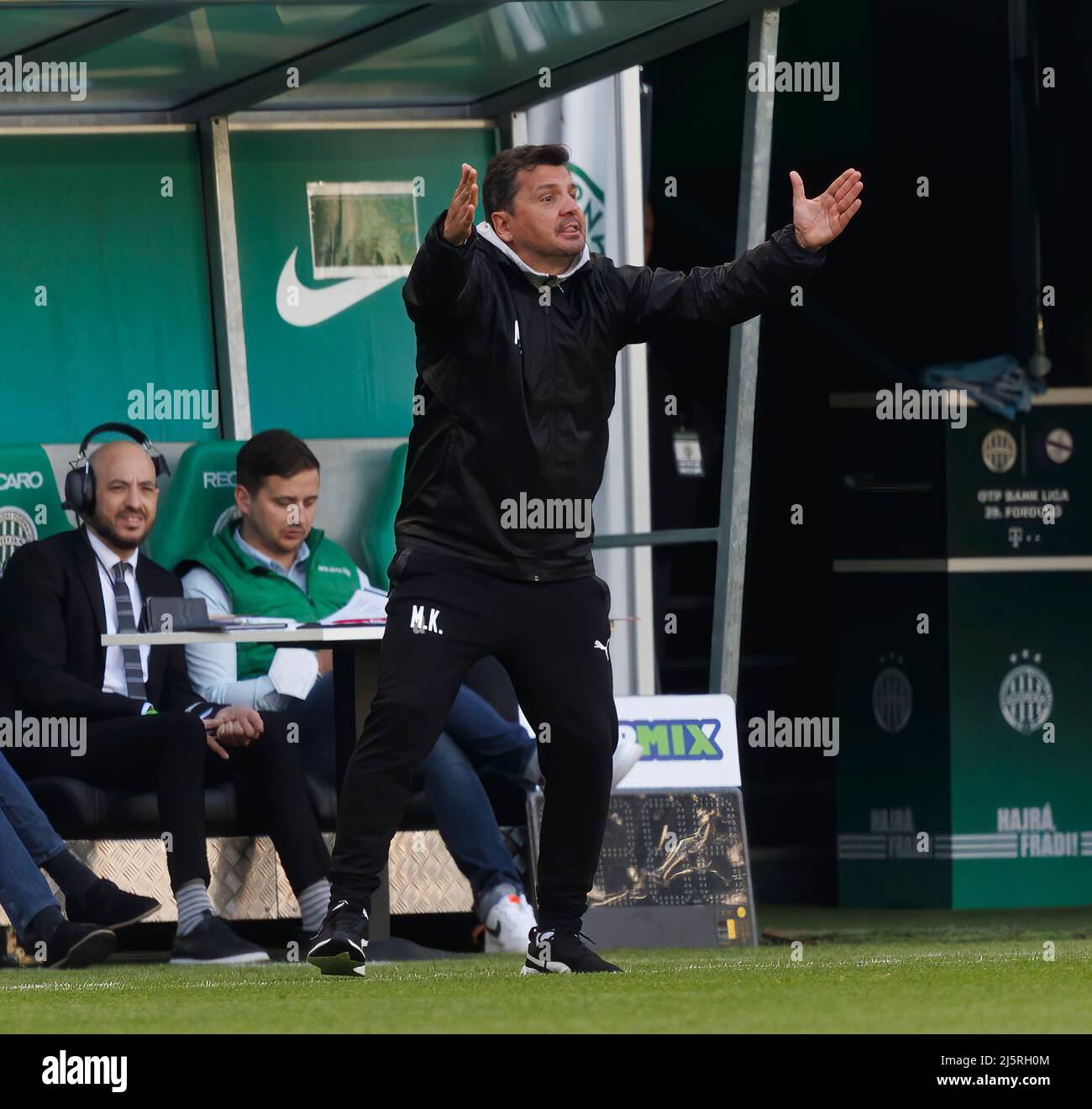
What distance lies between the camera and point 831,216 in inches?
193

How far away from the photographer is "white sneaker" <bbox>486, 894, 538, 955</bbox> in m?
6.48

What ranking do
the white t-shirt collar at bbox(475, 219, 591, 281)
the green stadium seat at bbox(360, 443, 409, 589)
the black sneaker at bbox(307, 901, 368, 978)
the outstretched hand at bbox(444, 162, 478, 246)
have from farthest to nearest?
the green stadium seat at bbox(360, 443, 409, 589), the white t-shirt collar at bbox(475, 219, 591, 281), the black sneaker at bbox(307, 901, 368, 978), the outstretched hand at bbox(444, 162, 478, 246)

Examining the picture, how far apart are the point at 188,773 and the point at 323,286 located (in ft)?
9.75

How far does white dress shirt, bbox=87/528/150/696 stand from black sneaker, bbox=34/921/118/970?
112cm

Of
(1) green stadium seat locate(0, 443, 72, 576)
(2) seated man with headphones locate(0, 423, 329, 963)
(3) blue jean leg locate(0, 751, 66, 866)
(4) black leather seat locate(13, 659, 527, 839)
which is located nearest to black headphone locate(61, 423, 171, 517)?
(2) seated man with headphones locate(0, 423, 329, 963)

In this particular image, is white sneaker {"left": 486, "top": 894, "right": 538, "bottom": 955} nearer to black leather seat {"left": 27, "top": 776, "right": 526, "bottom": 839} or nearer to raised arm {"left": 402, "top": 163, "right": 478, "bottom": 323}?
black leather seat {"left": 27, "top": 776, "right": 526, "bottom": 839}

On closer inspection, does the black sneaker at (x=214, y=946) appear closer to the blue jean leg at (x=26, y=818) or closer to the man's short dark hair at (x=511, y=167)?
the blue jean leg at (x=26, y=818)

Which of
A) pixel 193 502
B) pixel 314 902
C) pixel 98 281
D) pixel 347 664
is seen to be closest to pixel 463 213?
pixel 347 664

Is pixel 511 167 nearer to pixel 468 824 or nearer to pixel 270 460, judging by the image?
pixel 468 824

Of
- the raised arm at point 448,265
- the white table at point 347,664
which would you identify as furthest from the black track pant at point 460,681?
the white table at point 347,664

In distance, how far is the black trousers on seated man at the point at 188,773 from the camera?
6.37 meters

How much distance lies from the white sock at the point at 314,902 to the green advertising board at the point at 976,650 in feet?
10.5

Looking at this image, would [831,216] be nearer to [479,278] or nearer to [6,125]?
[479,278]
